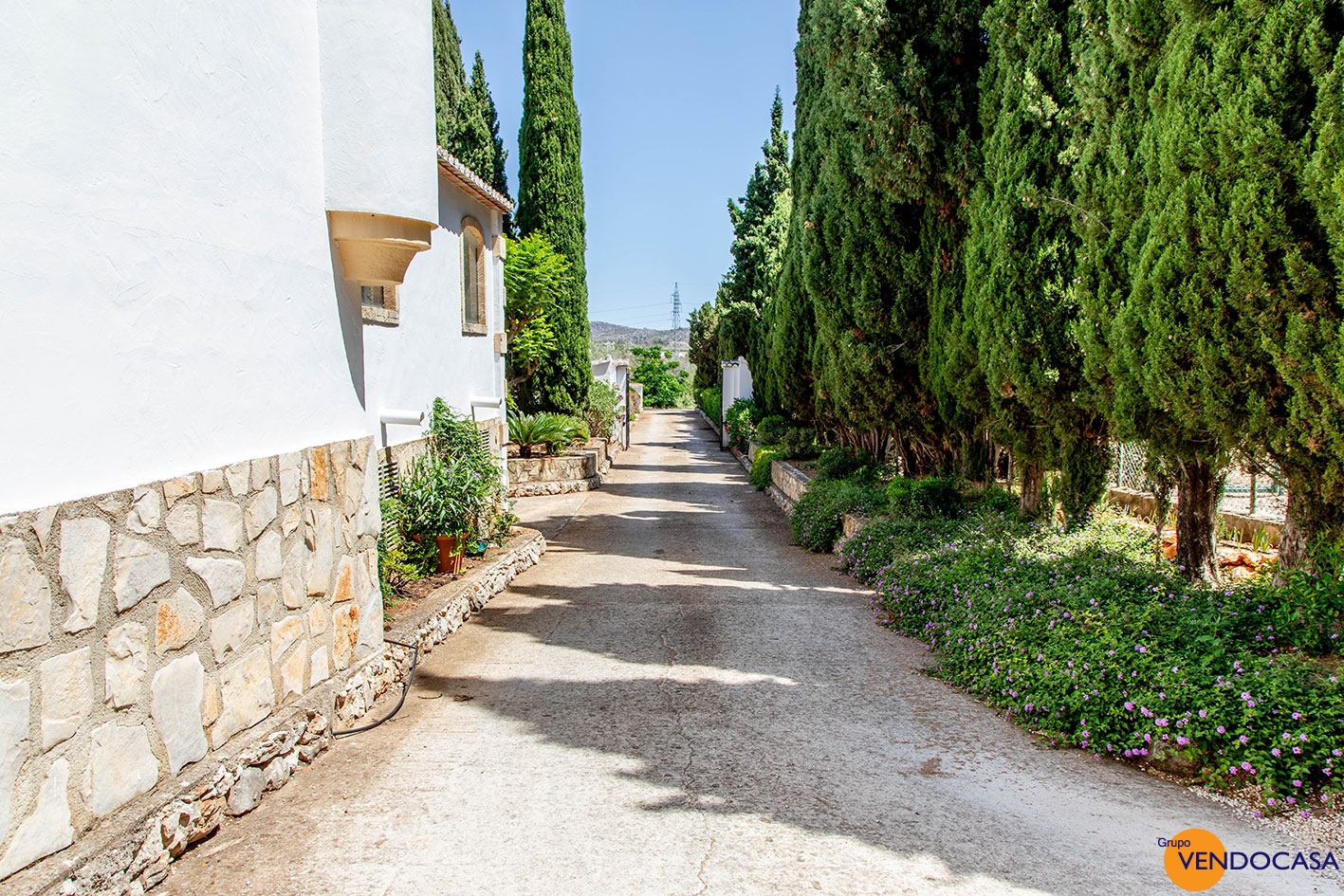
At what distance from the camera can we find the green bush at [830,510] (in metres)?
11.3

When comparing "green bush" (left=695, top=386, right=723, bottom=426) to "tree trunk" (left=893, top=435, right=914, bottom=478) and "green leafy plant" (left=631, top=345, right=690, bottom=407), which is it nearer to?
"green leafy plant" (left=631, top=345, right=690, bottom=407)

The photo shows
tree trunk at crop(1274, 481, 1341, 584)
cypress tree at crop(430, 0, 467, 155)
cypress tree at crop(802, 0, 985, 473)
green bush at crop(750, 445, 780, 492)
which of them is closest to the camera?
tree trunk at crop(1274, 481, 1341, 584)

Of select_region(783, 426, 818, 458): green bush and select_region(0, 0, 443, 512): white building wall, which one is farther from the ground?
select_region(0, 0, 443, 512): white building wall

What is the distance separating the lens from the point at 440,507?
772cm

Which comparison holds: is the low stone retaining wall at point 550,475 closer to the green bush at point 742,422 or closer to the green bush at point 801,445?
the green bush at point 801,445

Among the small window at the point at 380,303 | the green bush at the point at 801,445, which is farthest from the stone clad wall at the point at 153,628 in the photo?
the green bush at the point at 801,445

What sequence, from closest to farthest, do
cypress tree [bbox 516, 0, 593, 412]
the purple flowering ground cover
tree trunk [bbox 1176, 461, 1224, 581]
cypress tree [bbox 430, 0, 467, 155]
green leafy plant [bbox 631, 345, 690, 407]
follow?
the purple flowering ground cover, tree trunk [bbox 1176, 461, 1224, 581], cypress tree [bbox 516, 0, 593, 412], cypress tree [bbox 430, 0, 467, 155], green leafy plant [bbox 631, 345, 690, 407]

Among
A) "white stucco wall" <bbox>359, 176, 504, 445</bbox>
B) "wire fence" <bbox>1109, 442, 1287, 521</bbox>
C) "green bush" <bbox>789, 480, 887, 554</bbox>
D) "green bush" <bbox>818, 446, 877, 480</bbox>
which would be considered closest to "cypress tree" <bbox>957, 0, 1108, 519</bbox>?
"wire fence" <bbox>1109, 442, 1287, 521</bbox>

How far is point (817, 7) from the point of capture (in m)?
10.9

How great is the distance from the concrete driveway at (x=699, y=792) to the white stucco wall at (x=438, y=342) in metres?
2.95

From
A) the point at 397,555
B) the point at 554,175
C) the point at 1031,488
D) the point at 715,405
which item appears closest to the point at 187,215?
the point at 397,555

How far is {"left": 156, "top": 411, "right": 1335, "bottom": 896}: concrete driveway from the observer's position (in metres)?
3.37

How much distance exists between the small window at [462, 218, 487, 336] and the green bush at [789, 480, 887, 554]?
5.57m

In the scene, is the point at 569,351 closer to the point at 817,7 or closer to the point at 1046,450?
the point at 817,7
